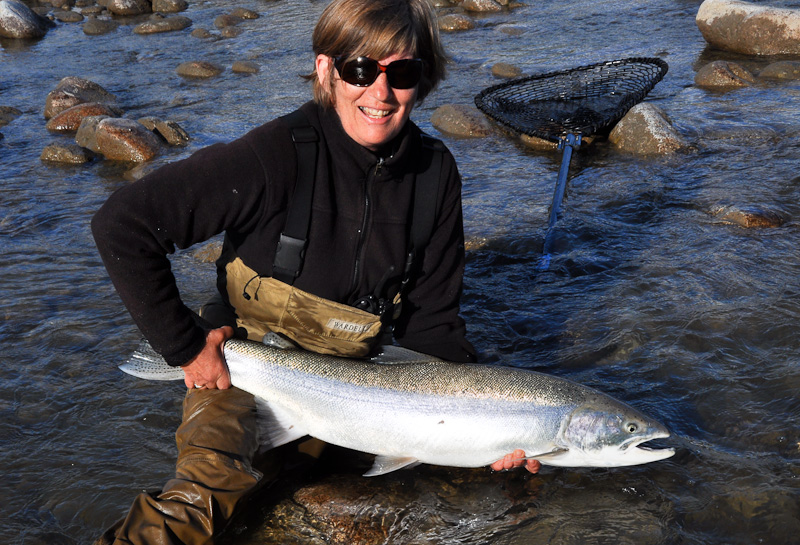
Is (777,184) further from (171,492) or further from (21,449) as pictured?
(21,449)

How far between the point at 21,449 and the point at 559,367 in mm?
3291

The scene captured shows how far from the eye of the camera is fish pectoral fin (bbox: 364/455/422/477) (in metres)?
3.54

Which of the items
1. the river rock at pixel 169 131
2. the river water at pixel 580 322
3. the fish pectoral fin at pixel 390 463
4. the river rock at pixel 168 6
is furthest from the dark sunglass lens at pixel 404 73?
the river rock at pixel 168 6

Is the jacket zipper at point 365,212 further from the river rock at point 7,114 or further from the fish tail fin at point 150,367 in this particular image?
the river rock at point 7,114

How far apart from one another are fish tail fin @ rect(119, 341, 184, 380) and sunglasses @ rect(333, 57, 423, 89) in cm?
161

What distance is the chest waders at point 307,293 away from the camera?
3.48m

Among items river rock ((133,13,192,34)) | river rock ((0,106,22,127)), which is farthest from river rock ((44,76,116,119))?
river rock ((133,13,192,34))

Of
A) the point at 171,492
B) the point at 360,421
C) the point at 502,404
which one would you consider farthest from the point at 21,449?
the point at 502,404

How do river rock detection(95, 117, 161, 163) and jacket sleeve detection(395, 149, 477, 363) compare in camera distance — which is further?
river rock detection(95, 117, 161, 163)

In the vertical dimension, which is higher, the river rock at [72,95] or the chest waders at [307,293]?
the chest waders at [307,293]

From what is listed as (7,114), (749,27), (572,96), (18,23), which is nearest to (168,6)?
(18,23)

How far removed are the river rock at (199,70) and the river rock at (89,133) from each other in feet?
11.0

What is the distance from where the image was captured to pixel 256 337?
3.84 metres

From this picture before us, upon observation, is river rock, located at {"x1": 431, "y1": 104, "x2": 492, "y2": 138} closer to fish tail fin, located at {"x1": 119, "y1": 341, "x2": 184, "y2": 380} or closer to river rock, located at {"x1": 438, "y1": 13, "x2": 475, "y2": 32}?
river rock, located at {"x1": 438, "y1": 13, "x2": 475, "y2": 32}
